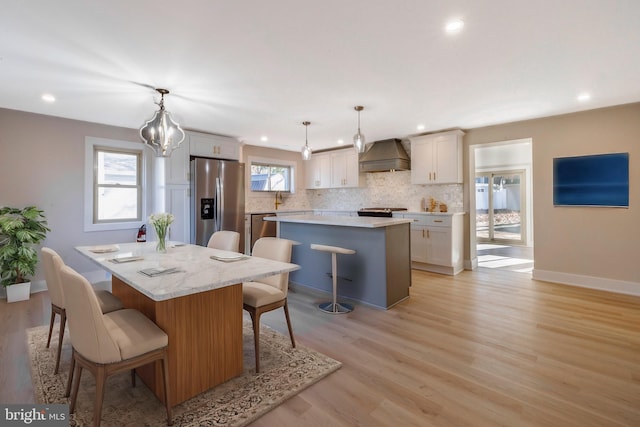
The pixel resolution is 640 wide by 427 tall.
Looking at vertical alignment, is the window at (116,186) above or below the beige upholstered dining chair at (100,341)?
above

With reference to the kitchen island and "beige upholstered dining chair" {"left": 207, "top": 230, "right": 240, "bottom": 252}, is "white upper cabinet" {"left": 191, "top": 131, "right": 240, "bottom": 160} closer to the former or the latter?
the kitchen island

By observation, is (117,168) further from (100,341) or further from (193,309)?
(100,341)

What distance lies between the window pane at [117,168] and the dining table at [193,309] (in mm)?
3085

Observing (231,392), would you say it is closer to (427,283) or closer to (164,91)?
(164,91)

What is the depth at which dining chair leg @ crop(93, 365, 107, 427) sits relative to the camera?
149 cm

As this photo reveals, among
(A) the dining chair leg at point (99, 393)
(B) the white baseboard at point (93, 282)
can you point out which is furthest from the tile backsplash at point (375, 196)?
(A) the dining chair leg at point (99, 393)

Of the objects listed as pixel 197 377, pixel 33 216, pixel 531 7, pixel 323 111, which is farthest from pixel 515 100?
pixel 33 216

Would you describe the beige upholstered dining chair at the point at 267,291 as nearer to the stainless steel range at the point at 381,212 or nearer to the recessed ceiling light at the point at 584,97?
the stainless steel range at the point at 381,212

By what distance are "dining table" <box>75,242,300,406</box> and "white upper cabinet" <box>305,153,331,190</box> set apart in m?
4.90

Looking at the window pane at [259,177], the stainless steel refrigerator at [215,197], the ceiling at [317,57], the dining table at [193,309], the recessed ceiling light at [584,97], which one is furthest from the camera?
the window pane at [259,177]

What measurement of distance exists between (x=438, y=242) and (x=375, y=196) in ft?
6.36

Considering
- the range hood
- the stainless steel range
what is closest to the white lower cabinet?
the stainless steel range

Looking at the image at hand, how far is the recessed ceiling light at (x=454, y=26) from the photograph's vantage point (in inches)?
82.2

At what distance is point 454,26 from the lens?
214cm
